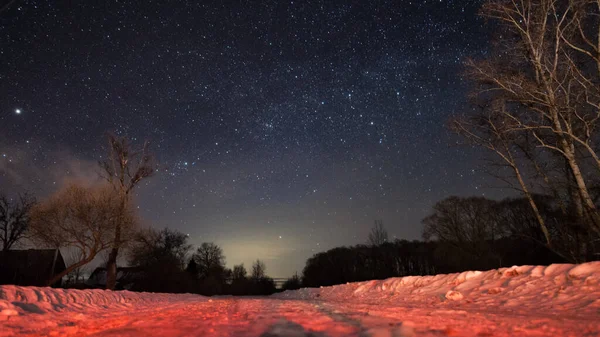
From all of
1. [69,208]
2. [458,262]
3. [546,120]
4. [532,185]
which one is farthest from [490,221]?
[69,208]

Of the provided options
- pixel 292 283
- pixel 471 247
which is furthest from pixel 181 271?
pixel 471 247

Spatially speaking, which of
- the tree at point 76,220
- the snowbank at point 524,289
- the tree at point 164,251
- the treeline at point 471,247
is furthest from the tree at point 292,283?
the snowbank at point 524,289

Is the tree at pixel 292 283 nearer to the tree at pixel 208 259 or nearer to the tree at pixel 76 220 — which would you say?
the tree at pixel 208 259

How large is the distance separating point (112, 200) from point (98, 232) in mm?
1852

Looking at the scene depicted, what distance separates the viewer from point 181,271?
1638 inches

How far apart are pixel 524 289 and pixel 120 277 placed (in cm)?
5320

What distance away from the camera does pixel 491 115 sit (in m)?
15.3

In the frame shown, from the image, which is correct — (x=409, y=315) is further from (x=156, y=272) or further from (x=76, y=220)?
(x=156, y=272)

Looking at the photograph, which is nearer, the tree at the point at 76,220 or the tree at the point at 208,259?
the tree at the point at 76,220

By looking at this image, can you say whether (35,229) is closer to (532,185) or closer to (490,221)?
(532,185)

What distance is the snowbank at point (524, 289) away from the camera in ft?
16.4

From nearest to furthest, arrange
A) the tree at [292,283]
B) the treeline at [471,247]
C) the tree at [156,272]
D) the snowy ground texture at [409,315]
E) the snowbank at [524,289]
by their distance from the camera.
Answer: the snowy ground texture at [409,315] < the snowbank at [524,289] < the treeline at [471,247] < the tree at [156,272] < the tree at [292,283]

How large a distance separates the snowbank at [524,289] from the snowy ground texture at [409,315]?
13 millimetres

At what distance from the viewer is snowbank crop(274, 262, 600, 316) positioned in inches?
197
